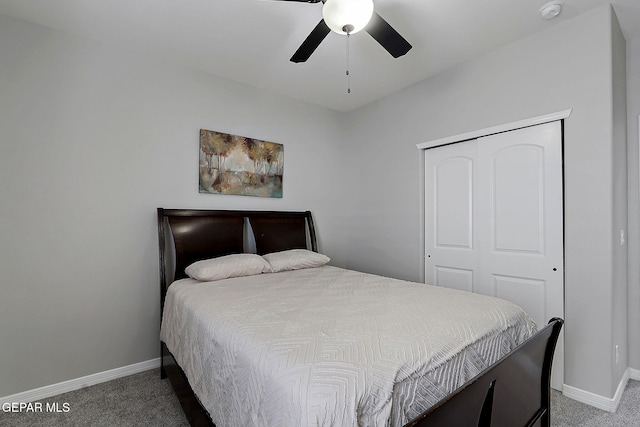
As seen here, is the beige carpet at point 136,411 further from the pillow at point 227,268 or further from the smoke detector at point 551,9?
the smoke detector at point 551,9

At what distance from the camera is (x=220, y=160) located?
2984 millimetres

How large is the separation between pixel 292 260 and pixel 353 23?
1937mm

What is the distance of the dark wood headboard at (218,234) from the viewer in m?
2.62

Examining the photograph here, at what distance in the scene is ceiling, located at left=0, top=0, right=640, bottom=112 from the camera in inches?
80.0

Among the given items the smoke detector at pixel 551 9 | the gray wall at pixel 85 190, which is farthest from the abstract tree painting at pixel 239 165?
the smoke detector at pixel 551 9

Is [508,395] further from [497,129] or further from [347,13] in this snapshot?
[497,129]

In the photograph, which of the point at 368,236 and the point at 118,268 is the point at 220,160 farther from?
the point at 368,236

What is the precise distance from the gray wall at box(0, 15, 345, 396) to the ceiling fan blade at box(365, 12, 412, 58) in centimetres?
176

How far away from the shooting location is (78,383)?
2268 millimetres

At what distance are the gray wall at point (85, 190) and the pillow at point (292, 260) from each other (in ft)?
2.44

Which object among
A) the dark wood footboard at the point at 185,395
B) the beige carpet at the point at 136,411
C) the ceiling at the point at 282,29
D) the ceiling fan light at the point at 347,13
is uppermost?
the ceiling at the point at 282,29

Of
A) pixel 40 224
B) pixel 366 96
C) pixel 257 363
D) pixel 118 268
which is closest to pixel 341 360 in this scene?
pixel 257 363

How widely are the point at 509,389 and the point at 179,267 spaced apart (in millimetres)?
2407

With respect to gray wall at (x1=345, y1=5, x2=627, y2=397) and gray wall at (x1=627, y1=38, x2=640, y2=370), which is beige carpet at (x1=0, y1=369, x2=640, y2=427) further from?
gray wall at (x1=627, y1=38, x2=640, y2=370)
